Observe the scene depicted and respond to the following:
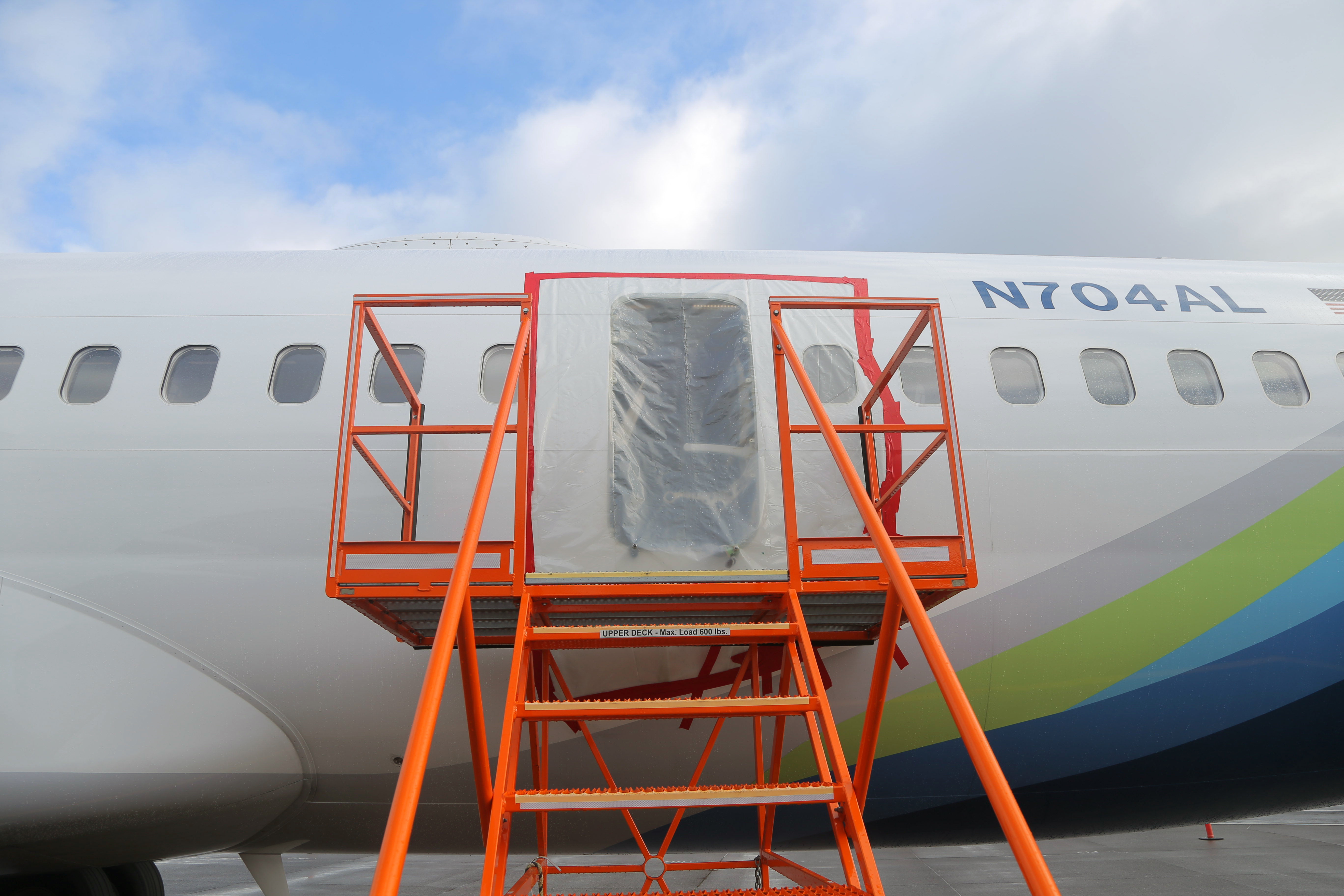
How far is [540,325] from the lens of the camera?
4.81 m

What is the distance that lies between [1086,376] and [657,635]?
342cm

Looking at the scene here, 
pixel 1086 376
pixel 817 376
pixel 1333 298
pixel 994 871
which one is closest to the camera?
pixel 817 376

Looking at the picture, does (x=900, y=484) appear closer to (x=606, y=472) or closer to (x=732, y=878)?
(x=606, y=472)

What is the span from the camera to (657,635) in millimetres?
3008

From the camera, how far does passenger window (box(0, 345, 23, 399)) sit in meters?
4.80

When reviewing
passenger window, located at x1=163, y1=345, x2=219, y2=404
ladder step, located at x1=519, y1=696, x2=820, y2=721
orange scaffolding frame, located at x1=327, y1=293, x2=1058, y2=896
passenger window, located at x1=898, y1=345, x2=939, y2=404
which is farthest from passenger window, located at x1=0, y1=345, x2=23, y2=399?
passenger window, located at x1=898, y1=345, x2=939, y2=404

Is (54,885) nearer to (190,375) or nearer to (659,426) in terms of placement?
(190,375)

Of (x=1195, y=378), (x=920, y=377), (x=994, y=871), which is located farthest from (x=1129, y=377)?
(x=994, y=871)

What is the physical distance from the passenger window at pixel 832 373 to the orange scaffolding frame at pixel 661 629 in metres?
0.17

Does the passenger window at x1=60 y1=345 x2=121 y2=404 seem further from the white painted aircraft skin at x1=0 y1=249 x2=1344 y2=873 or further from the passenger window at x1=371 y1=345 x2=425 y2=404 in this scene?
the passenger window at x1=371 y1=345 x2=425 y2=404

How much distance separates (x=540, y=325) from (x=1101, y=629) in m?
3.63

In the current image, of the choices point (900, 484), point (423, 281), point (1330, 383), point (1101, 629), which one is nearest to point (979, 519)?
point (900, 484)

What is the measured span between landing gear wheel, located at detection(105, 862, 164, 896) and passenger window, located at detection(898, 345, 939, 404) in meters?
6.26

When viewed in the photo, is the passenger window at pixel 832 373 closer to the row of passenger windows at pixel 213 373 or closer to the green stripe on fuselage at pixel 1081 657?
the green stripe on fuselage at pixel 1081 657
